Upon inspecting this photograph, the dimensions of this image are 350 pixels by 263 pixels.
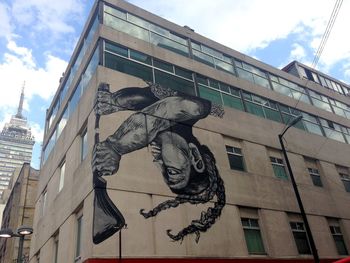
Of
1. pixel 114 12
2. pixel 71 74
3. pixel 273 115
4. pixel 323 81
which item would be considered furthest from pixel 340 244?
pixel 71 74

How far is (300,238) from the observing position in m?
19.6

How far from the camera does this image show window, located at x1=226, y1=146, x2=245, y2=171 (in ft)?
66.2

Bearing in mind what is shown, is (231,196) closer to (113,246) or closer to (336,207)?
(113,246)

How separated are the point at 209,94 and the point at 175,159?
261 inches

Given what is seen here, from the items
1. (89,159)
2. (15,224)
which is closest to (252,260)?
(89,159)

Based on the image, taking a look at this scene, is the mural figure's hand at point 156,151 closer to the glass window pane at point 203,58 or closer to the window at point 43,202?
the glass window pane at point 203,58

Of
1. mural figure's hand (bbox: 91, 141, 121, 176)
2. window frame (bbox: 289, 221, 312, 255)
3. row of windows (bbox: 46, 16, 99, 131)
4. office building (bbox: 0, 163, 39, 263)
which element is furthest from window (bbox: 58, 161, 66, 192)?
office building (bbox: 0, 163, 39, 263)

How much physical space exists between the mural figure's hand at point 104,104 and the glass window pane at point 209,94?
21.5ft

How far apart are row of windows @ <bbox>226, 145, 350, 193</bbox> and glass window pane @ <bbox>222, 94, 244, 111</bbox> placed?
3460 millimetres

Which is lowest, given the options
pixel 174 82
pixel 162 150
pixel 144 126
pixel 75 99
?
pixel 162 150

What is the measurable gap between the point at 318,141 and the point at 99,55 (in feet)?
58.4

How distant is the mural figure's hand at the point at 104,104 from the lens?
1669 centimetres

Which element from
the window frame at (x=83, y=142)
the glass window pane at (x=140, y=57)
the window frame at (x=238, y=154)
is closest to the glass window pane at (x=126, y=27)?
the glass window pane at (x=140, y=57)

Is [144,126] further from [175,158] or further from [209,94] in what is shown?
[209,94]
